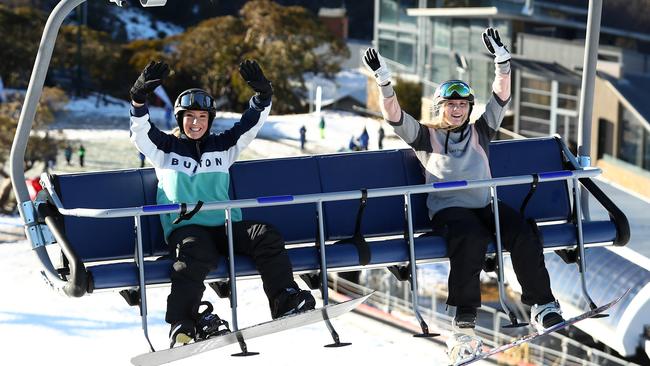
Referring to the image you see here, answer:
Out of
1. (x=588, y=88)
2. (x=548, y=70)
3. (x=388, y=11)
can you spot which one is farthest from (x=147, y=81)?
(x=388, y=11)

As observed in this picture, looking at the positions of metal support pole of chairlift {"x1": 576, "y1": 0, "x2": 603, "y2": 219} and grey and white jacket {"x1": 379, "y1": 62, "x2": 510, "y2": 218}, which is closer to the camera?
grey and white jacket {"x1": 379, "y1": 62, "x2": 510, "y2": 218}

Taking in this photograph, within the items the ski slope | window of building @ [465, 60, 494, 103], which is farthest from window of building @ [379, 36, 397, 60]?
the ski slope

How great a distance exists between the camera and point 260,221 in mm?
6688

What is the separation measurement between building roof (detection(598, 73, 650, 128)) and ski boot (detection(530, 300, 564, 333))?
18.8 metres

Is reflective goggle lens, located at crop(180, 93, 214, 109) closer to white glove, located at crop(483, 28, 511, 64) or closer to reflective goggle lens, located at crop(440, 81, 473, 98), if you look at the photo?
reflective goggle lens, located at crop(440, 81, 473, 98)

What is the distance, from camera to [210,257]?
6.28 meters

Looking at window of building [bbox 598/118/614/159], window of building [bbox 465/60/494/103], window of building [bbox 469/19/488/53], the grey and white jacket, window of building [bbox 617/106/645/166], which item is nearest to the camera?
the grey and white jacket

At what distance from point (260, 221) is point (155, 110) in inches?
1672

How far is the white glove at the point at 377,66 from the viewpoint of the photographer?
257 inches

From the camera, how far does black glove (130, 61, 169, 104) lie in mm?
6215

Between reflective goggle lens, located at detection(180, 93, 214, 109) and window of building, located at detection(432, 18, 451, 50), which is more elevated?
reflective goggle lens, located at detection(180, 93, 214, 109)

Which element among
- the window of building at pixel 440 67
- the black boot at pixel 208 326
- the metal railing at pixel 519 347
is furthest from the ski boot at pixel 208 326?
the window of building at pixel 440 67

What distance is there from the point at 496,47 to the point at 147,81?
1900 mm

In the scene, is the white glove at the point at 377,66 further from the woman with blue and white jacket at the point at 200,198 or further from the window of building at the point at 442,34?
the window of building at the point at 442,34
